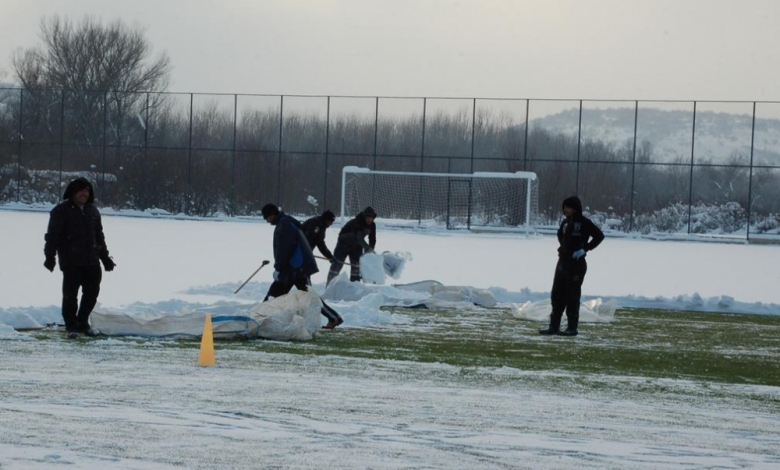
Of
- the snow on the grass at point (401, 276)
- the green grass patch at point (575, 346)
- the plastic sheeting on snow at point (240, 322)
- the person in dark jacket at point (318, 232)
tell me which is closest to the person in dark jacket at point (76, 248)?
the plastic sheeting on snow at point (240, 322)

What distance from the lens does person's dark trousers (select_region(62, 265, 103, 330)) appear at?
41.8ft

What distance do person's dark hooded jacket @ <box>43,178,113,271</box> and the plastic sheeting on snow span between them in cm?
65

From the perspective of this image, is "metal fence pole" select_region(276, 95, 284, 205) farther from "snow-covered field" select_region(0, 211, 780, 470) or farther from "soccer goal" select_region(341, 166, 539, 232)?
"snow-covered field" select_region(0, 211, 780, 470)

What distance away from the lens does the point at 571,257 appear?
1461 cm

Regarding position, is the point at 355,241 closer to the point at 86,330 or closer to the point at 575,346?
the point at 575,346

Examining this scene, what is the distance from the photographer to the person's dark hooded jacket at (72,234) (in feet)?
41.4

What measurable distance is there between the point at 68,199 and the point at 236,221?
114 feet

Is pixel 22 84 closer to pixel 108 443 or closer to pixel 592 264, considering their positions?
pixel 592 264

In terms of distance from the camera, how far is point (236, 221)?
47.6 m

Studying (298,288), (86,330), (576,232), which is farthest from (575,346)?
(86,330)

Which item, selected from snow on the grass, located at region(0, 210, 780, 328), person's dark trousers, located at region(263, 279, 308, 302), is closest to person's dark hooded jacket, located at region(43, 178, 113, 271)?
A: snow on the grass, located at region(0, 210, 780, 328)

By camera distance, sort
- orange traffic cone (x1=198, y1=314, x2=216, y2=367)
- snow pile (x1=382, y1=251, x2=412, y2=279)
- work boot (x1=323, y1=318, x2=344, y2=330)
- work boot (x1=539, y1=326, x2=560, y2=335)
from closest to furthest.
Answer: orange traffic cone (x1=198, y1=314, x2=216, y2=367) < work boot (x1=323, y1=318, x2=344, y2=330) < work boot (x1=539, y1=326, x2=560, y2=335) < snow pile (x1=382, y1=251, x2=412, y2=279)

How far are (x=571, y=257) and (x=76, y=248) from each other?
5661 mm

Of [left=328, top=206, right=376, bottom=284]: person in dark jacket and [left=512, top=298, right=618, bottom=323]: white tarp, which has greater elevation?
[left=328, top=206, right=376, bottom=284]: person in dark jacket
